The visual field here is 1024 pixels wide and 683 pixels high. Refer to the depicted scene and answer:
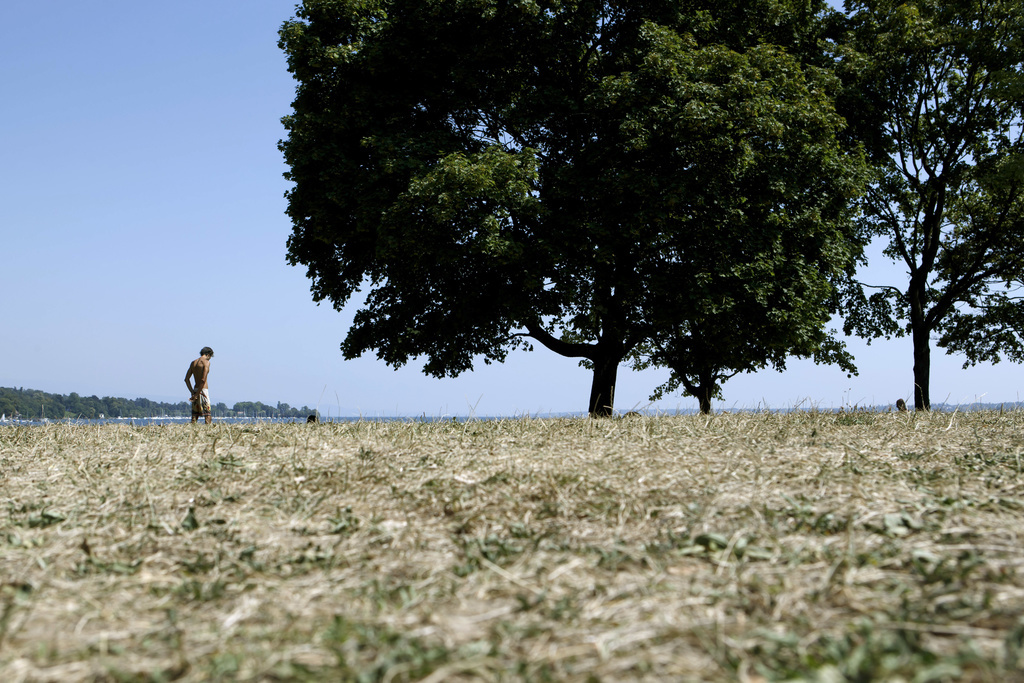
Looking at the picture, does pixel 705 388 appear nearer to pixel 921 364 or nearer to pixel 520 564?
pixel 921 364

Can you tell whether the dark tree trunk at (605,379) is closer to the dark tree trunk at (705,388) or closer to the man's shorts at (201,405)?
the dark tree trunk at (705,388)

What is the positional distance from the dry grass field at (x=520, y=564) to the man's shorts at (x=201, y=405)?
6987mm

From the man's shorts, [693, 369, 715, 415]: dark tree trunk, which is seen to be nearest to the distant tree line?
the man's shorts

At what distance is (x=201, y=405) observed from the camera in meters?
14.8

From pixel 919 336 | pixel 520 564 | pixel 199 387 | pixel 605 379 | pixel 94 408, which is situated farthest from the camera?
pixel 94 408

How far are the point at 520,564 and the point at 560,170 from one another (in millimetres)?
13238

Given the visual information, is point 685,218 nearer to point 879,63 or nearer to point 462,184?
point 462,184

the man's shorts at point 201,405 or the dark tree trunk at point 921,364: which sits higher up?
the dark tree trunk at point 921,364

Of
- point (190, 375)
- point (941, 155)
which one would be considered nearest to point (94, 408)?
point (190, 375)

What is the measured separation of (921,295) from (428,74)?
17.3 meters

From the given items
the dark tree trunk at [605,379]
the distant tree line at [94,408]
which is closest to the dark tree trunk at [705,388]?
the dark tree trunk at [605,379]

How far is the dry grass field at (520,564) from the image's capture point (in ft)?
9.74

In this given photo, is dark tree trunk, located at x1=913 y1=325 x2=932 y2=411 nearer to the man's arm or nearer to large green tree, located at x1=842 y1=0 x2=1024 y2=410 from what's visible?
large green tree, located at x1=842 y1=0 x2=1024 y2=410

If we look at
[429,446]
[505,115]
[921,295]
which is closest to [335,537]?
[429,446]
